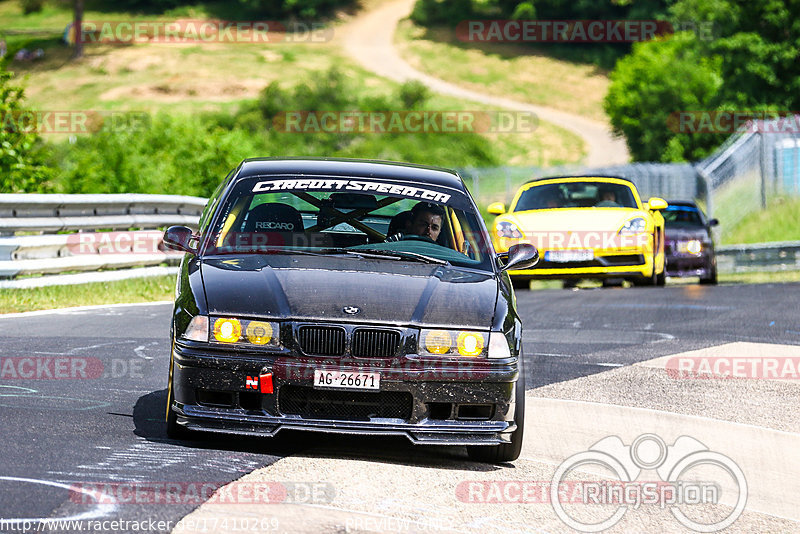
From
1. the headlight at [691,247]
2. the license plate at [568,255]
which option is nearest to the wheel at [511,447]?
the license plate at [568,255]

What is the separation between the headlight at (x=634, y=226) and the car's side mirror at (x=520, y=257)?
8784mm

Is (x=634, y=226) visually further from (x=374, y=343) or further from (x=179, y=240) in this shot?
(x=374, y=343)

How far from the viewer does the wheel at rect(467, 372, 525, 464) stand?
641 centimetres

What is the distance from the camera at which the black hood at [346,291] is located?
20.2ft

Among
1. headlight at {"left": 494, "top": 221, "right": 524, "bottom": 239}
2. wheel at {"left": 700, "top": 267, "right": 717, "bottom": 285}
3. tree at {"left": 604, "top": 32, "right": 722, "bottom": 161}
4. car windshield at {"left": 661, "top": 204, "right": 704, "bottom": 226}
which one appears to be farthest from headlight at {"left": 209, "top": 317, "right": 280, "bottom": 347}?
tree at {"left": 604, "top": 32, "right": 722, "bottom": 161}

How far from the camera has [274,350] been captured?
238 inches

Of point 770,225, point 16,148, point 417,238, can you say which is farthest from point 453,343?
point 770,225

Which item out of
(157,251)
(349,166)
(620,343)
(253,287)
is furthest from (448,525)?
(157,251)

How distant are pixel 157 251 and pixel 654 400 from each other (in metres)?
9.67

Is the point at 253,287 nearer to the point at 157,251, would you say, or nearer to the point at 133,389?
the point at 133,389

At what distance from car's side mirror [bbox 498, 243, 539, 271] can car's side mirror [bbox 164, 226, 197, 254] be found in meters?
1.80

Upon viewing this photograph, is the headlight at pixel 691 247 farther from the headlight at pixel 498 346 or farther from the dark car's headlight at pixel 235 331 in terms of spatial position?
the dark car's headlight at pixel 235 331

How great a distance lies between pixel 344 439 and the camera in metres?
6.88

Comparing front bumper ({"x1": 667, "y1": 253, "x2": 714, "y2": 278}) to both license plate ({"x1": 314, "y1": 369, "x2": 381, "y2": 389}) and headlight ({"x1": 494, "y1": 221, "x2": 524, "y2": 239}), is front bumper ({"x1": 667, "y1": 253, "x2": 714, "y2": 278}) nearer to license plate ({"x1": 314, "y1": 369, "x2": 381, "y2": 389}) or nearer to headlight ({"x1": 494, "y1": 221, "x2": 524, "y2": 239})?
headlight ({"x1": 494, "y1": 221, "x2": 524, "y2": 239})
